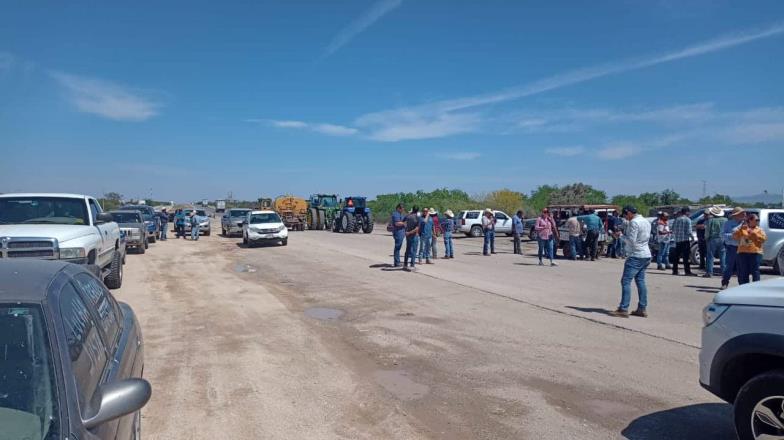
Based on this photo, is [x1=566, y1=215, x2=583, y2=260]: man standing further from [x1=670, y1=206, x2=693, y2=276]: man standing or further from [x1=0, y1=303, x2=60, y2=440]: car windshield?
[x1=0, y1=303, x2=60, y2=440]: car windshield

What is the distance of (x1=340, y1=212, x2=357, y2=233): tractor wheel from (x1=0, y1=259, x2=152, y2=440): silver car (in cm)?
3223

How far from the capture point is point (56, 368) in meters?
2.36

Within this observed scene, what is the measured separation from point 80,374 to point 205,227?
31099mm

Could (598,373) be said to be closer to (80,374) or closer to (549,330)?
(549,330)

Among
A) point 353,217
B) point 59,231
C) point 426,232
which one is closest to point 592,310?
point 426,232

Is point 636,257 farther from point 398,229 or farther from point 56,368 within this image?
point 56,368

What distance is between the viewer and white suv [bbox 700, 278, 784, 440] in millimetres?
3684

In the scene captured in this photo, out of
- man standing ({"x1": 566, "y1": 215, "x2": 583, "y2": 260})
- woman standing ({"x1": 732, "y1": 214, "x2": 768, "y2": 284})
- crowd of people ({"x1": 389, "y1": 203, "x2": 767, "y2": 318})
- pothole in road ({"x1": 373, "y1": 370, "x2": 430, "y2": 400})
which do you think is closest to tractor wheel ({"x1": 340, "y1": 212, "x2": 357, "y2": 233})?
crowd of people ({"x1": 389, "y1": 203, "x2": 767, "y2": 318})

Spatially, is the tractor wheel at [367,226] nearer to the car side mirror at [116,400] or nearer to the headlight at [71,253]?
the headlight at [71,253]

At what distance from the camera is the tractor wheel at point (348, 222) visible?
117 ft

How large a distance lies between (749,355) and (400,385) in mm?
3101

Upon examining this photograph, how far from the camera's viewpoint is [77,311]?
3.07 meters

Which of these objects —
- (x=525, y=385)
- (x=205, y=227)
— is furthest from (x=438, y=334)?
(x=205, y=227)

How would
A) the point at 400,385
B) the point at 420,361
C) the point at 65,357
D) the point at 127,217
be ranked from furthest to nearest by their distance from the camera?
the point at 127,217 → the point at 420,361 → the point at 400,385 → the point at 65,357
